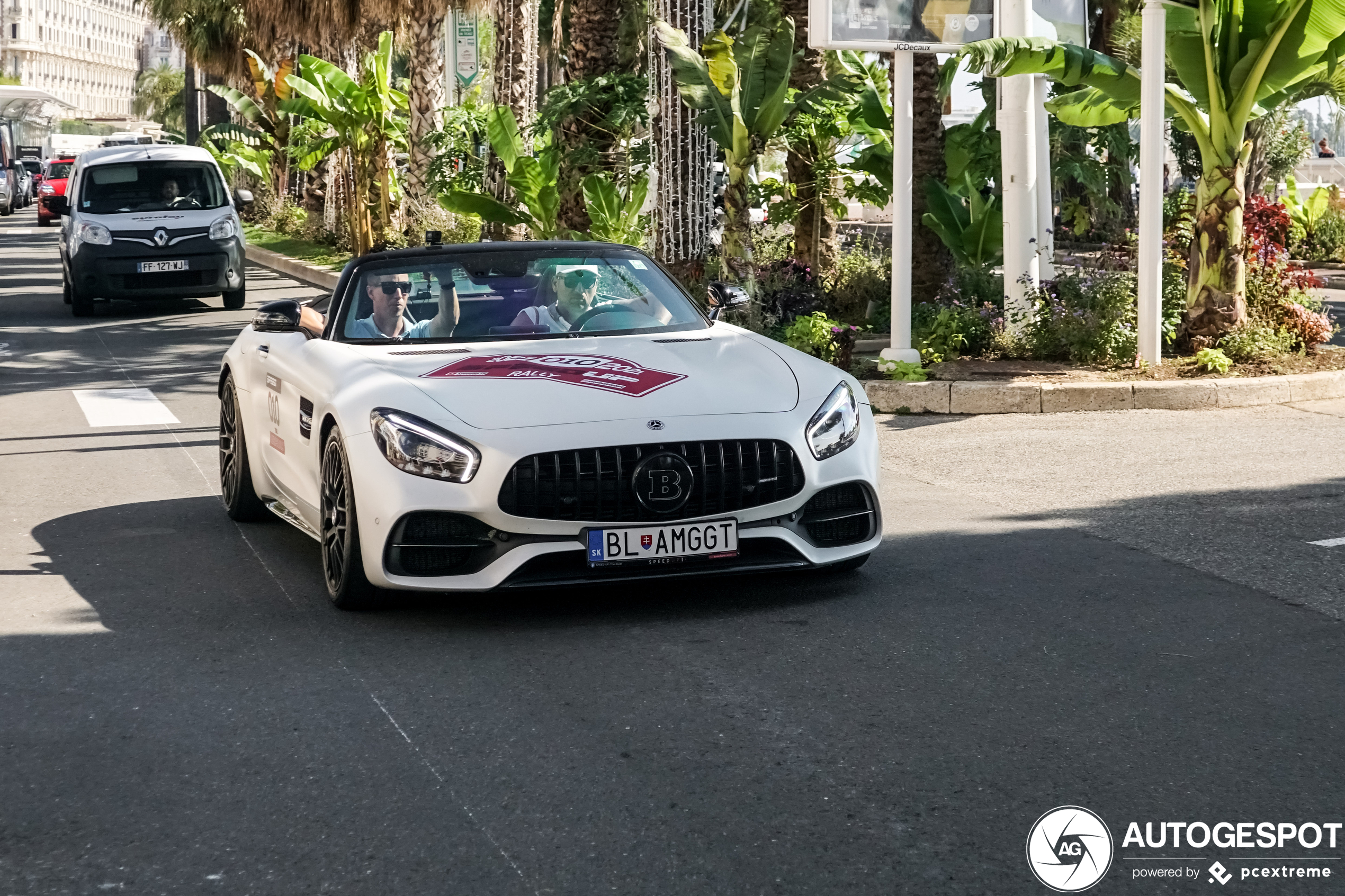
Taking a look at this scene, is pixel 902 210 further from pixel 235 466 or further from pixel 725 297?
pixel 235 466

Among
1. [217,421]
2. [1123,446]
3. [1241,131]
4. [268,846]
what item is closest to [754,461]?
[268,846]

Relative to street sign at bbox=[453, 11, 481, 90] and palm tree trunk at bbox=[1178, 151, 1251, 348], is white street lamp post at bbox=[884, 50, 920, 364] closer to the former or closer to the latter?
palm tree trunk at bbox=[1178, 151, 1251, 348]

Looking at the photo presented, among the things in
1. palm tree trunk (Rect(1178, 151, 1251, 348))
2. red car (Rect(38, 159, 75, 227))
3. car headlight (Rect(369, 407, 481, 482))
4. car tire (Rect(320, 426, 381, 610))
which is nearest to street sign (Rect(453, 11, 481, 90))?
red car (Rect(38, 159, 75, 227))

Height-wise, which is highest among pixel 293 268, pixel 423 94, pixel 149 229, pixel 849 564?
pixel 423 94

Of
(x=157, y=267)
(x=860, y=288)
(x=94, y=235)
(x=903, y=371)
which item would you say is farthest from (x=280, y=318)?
(x=94, y=235)

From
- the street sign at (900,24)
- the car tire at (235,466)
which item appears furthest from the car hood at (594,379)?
the street sign at (900,24)

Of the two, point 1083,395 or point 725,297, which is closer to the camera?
point 725,297

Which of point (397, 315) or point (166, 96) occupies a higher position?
point (166, 96)

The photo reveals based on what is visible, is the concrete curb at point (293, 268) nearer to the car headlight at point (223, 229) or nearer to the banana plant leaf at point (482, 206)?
the car headlight at point (223, 229)

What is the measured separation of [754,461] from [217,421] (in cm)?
687

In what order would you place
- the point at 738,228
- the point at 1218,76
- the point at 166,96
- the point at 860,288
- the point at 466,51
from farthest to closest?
the point at 166,96
the point at 466,51
the point at 860,288
the point at 738,228
the point at 1218,76

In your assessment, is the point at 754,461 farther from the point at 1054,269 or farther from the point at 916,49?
the point at 1054,269

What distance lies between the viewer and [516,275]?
24.7 feet

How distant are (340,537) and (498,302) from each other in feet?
4.77
